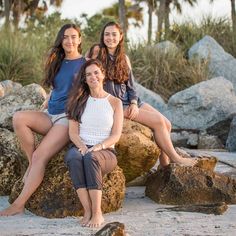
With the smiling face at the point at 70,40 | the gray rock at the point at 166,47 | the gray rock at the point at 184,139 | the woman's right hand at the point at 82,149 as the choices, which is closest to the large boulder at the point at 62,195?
the woman's right hand at the point at 82,149

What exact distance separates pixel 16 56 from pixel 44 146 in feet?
27.6

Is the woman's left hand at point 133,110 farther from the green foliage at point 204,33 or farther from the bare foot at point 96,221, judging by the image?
→ the green foliage at point 204,33

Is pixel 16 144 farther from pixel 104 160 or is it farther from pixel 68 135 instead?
pixel 104 160

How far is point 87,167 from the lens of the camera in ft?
17.7

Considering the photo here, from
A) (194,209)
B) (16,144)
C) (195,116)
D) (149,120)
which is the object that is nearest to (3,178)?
(16,144)

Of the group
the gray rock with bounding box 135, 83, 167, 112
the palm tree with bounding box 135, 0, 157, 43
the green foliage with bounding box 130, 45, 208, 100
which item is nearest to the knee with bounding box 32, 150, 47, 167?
the gray rock with bounding box 135, 83, 167, 112

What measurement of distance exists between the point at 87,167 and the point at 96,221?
46 cm

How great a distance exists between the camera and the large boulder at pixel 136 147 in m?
6.37

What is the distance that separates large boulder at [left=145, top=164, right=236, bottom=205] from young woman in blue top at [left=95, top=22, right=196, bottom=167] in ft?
0.51

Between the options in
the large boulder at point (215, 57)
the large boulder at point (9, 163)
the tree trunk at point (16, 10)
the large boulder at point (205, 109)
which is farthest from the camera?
the tree trunk at point (16, 10)

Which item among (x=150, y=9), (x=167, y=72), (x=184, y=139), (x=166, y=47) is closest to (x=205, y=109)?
(x=184, y=139)

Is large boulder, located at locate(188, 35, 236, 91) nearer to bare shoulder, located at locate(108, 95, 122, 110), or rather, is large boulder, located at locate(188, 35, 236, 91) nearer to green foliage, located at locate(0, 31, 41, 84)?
green foliage, located at locate(0, 31, 41, 84)

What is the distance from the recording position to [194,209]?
5.87 meters

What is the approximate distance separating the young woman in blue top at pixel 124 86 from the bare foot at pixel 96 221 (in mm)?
1293
